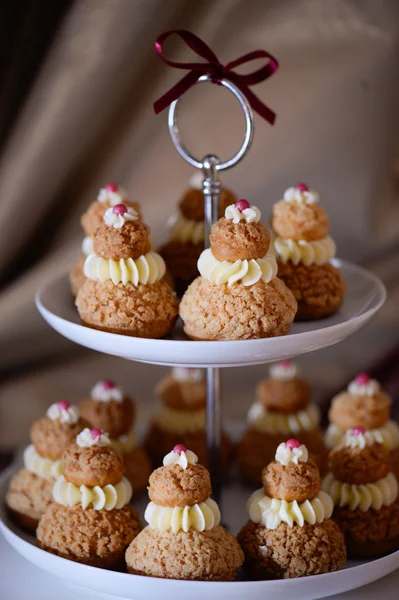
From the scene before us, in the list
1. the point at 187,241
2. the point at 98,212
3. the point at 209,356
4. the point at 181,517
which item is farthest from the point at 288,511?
the point at 98,212

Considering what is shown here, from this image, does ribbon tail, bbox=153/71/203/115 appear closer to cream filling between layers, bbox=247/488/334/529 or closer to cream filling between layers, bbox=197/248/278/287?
cream filling between layers, bbox=197/248/278/287

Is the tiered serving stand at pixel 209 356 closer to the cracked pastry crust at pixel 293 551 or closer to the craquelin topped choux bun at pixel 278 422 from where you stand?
the cracked pastry crust at pixel 293 551

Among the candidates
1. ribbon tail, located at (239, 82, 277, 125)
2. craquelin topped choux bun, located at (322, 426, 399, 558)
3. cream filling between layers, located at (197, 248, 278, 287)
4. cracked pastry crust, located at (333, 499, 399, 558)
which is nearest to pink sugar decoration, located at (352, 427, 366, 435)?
craquelin topped choux bun, located at (322, 426, 399, 558)

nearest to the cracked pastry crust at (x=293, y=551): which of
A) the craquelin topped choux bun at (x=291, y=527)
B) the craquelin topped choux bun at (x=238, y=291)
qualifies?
the craquelin topped choux bun at (x=291, y=527)

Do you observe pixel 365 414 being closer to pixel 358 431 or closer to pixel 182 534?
pixel 358 431

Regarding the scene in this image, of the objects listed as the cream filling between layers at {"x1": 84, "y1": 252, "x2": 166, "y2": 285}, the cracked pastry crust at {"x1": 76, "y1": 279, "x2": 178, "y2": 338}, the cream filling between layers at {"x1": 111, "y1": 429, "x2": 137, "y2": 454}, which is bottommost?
the cream filling between layers at {"x1": 111, "y1": 429, "x2": 137, "y2": 454}

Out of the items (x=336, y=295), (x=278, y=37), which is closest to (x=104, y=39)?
(x=278, y=37)
